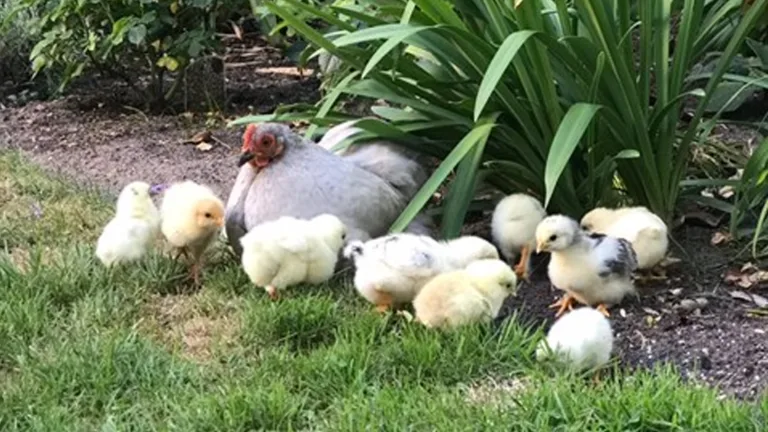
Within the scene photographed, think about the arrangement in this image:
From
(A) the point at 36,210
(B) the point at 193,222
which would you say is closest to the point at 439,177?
(B) the point at 193,222

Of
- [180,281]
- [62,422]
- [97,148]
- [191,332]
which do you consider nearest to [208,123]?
[97,148]

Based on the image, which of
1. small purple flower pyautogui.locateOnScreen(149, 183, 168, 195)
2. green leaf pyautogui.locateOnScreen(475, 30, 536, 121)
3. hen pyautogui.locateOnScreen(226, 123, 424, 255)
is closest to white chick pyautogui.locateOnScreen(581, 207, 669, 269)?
green leaf pyautogui.locateOnScreen(475, 30, 536, 121)

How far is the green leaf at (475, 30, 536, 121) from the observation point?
3.21 metres

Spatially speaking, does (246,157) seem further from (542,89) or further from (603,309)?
(603,309)

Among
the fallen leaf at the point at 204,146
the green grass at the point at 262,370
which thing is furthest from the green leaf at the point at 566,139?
the fallen leaf at the point at 204,146

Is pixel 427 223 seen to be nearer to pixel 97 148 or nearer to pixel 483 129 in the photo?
pixel 483 129

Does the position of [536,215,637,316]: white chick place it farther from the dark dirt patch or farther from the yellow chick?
the yellow chick

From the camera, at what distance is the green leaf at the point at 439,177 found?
3.60 m

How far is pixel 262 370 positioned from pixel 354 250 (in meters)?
0.55

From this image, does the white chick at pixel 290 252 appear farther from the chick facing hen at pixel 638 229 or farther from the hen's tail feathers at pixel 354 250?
the chick facing hen at pixel 638 229

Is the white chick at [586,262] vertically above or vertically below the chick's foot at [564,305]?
above

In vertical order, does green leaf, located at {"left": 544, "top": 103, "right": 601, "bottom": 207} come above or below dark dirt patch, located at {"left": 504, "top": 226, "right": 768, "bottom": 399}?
above

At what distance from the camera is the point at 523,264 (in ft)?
12.0

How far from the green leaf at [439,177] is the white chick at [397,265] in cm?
27
